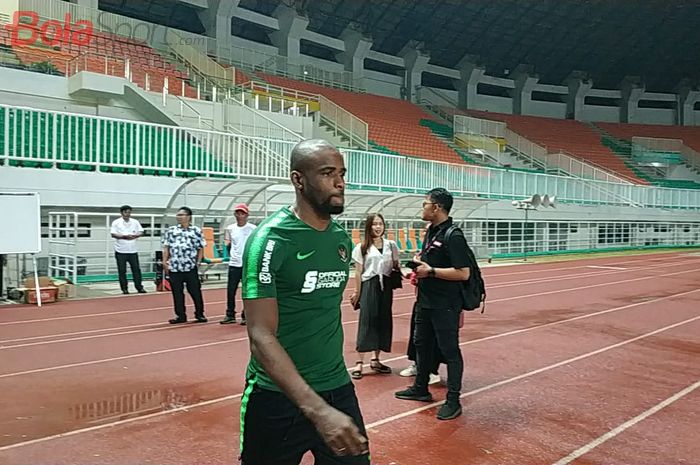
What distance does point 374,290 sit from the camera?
20.8 ft

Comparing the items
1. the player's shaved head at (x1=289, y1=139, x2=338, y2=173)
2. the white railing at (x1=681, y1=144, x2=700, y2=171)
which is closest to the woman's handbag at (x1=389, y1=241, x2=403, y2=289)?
the player's shaved head at (x1=289, y1=139, x2=338, y2=173)

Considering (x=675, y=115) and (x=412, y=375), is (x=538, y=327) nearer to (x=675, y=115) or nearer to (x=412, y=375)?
(x=412, y=375)

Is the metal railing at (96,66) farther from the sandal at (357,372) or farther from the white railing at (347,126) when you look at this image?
the sandal at (357,372)

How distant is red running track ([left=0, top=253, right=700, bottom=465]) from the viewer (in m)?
4.28

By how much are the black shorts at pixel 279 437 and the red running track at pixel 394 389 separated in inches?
72.9

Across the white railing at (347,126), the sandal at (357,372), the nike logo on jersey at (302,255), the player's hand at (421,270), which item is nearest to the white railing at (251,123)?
the white railing at (347,126)

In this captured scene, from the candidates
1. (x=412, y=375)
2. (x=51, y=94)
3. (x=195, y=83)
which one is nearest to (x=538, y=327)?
(x=412, y=375)

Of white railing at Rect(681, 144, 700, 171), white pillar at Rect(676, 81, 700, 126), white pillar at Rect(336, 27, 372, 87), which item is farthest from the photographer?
white pillar at Rect(676, 81, 700, 126)

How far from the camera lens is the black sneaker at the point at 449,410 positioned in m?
4.92

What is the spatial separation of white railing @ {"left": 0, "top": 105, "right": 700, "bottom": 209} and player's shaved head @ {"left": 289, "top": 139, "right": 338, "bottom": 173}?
13110 mm

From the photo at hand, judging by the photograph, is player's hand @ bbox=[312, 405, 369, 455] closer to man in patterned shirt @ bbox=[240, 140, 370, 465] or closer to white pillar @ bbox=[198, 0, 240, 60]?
man in patterned shirt @ bbox=[240, 140, 370, 465]

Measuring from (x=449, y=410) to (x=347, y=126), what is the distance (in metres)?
25.5

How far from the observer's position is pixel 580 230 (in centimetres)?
3225
